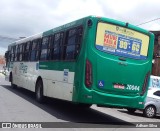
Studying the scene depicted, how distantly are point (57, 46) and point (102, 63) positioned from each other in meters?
2.70

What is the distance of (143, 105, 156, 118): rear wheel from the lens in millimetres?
16094

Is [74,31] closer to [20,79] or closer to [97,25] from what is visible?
[97,25]

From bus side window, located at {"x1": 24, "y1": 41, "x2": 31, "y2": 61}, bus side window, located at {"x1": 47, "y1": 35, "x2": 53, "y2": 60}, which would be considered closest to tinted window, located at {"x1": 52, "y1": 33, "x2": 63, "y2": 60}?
bus side window, located at {"x1": 47, "y1": 35, "x2": 53, "y2": 60}

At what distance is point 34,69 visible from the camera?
52.7 feet

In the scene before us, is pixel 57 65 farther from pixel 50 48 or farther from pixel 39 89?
pixel 39 89

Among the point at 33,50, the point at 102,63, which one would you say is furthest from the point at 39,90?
the point at 102,63

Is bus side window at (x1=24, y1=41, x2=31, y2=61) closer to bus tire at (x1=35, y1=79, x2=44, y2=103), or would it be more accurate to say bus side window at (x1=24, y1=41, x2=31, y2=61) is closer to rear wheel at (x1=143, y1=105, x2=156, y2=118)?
bus tire at (x1=35, y1=79, x2=44, y2=103)

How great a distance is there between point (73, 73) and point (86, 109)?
3814 mm

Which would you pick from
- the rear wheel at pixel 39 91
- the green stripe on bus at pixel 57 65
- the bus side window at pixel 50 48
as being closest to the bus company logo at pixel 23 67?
the rear wheel at pixel 39 91

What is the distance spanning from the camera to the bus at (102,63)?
1061 cm

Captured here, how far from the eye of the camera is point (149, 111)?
16.2m

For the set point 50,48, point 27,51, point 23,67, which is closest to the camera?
point 50,48

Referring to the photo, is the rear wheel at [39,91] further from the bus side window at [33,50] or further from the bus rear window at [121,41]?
the bus rear window at [121,41]

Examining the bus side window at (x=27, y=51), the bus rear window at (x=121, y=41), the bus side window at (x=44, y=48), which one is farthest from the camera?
the bus side window at (x=27, y=51)
